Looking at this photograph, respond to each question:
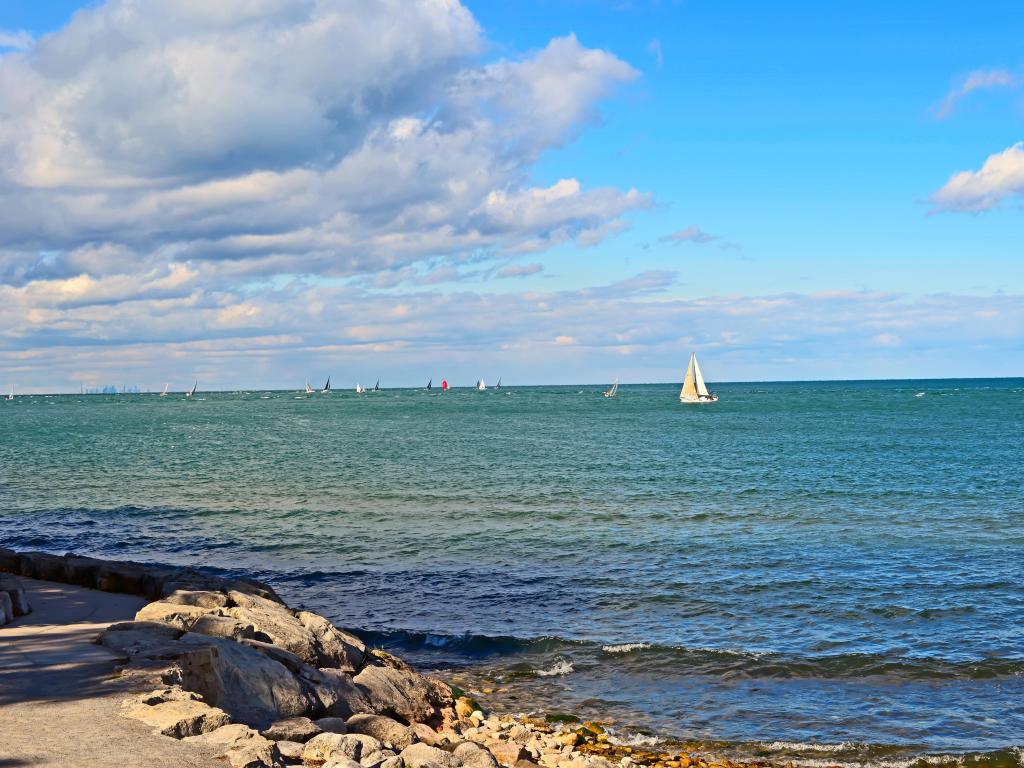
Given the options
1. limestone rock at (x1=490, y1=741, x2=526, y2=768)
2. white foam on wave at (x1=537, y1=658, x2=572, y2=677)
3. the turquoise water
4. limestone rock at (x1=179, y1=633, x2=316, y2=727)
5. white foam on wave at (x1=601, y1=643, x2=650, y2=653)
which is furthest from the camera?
white foam on wave at (x1=601, y1=643, x2=650, y2=653)

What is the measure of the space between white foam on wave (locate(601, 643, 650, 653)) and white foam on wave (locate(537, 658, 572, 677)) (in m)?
1.12

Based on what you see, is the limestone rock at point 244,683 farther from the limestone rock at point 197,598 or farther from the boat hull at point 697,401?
the boat hull at point 697,401

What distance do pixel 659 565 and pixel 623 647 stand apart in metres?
7.94

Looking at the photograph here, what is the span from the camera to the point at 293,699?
1271 cm

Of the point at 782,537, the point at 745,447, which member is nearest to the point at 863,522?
the point at 782,537

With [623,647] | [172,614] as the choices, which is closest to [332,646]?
[172,614]

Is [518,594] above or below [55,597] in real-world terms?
below

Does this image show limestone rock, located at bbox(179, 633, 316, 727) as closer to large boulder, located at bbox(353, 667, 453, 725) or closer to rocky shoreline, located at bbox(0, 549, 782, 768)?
rocky shoreline, located at bbox(0, 549, 782, 768)

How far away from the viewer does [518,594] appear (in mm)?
24656

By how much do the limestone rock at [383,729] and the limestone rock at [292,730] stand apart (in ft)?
3.83

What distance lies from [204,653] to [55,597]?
6523mm

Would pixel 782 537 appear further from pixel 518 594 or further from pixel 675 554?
pixel 518 594

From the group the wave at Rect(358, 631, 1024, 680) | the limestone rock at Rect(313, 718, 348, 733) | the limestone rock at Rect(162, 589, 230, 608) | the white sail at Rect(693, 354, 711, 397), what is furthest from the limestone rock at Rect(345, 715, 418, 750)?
the white sail at Rect(693, 354, 711, 397)

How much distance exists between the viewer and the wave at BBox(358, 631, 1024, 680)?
18203 mm
